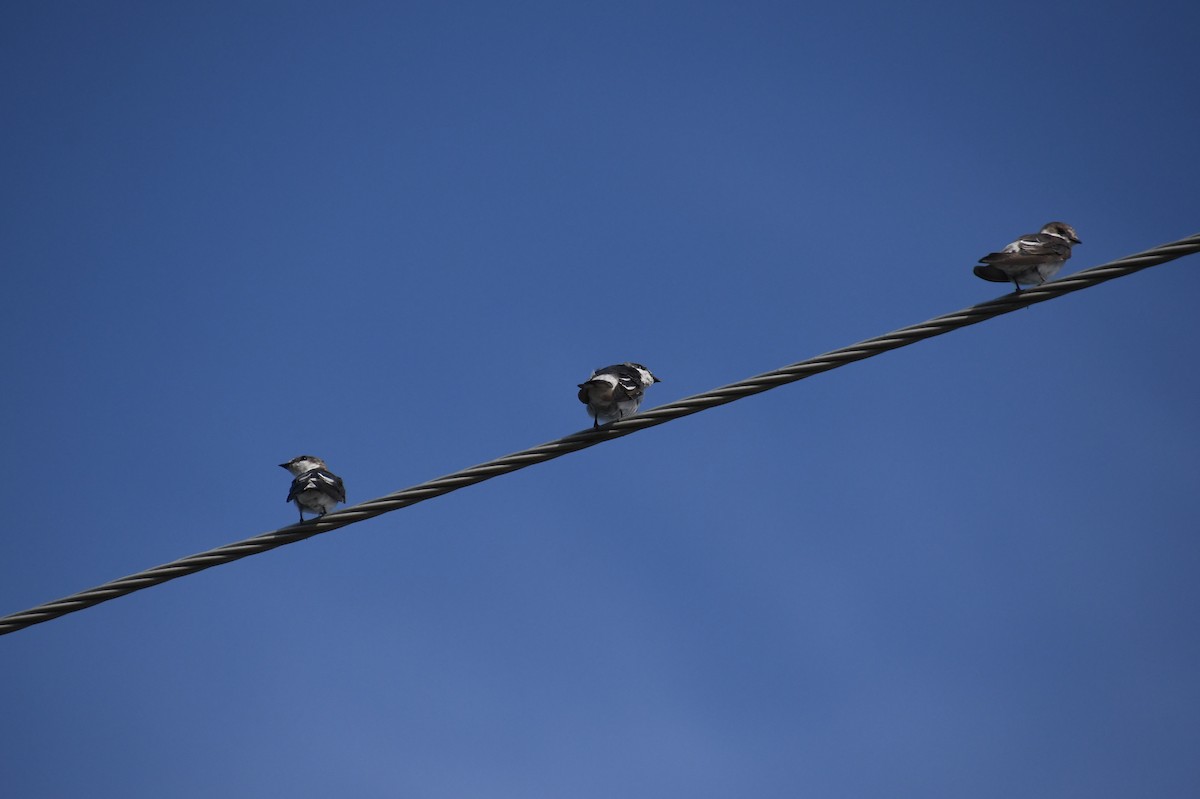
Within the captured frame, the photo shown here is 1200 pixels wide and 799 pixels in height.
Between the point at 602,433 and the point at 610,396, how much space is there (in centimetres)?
196

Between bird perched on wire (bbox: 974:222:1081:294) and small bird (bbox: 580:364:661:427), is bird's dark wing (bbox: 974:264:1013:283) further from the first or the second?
small bird (bbox: 580:364:661:427)

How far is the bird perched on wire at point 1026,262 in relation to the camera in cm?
854

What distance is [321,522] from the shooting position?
7008mm

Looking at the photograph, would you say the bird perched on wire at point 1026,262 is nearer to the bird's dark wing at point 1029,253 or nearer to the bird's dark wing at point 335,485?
the bird's dark wing at point 1029,253

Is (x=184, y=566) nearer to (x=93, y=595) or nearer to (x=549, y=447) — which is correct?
(x=93, y=595)

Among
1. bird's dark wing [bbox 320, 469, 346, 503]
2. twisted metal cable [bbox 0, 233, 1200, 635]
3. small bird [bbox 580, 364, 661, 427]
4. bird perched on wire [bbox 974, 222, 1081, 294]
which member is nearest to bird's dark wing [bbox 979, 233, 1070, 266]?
bird perched on wire [bbox 974, 222, 1081, 294]

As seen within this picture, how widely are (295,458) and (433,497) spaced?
386 centimetres

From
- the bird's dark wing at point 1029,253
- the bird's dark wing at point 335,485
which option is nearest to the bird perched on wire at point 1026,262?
the bird's dark wing at point 1029,253

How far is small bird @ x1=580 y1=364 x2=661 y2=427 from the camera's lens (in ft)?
29.7

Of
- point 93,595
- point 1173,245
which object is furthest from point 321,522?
point 1173,245

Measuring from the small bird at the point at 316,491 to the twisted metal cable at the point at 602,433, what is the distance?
2478 mm

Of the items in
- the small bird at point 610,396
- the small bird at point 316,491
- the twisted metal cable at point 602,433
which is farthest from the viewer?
the small bird at point 316,491

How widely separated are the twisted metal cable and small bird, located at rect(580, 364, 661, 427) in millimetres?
1945

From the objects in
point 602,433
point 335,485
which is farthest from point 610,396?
point 335,485
